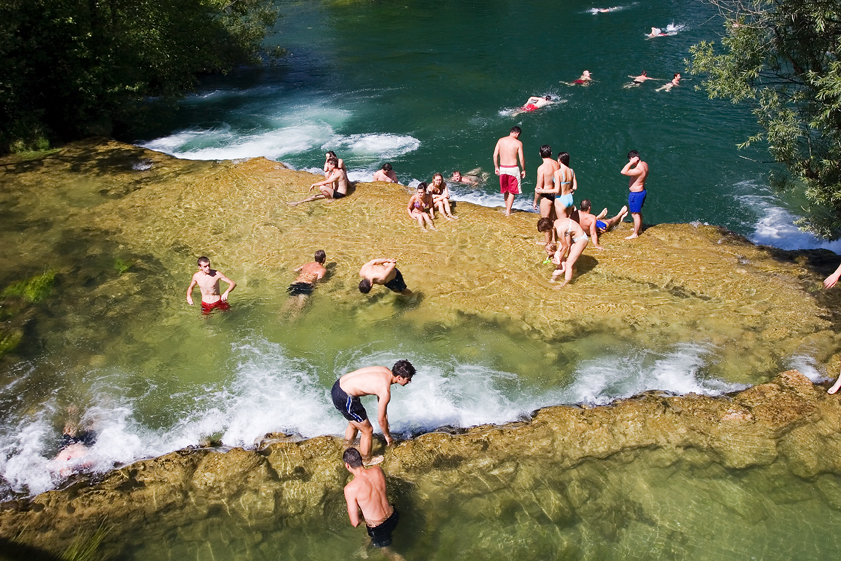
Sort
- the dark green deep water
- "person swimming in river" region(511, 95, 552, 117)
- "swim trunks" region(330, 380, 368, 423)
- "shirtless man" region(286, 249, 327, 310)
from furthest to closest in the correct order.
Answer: "person swimming in river" region(511, 95, 552, 117) → "shirtless man" region(286, 249, 327, 310) → "swim trunks" region(330, 380, 368, 423) → the dark green deep water

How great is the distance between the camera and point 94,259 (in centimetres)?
1191

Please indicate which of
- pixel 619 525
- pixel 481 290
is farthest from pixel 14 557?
pixel 481 290

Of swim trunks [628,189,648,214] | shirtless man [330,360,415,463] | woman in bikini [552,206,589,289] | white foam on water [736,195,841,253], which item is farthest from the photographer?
white foam on water [736,195,841,253]

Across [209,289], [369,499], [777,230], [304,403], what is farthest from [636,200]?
[369,499]

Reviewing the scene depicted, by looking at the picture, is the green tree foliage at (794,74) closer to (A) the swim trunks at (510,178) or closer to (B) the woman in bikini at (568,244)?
(B) the woman in bikini at (568,244)

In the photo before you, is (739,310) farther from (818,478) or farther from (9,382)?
(9,382)

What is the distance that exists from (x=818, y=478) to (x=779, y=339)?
8.02ft

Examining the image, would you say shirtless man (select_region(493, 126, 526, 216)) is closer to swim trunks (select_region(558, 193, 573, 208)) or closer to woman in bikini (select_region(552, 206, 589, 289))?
swim trunks (select_region(558, 193, 573, 208))

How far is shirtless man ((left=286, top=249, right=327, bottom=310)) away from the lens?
10.5 m

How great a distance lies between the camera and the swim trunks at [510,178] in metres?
12.3

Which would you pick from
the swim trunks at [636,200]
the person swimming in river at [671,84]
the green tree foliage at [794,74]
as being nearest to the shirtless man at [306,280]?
the swim trunks at [636,200]

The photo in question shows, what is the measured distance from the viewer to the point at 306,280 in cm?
1069

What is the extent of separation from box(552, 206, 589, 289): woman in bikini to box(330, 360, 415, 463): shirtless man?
4.45 meters

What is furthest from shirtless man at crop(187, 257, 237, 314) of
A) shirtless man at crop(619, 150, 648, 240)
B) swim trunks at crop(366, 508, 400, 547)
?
shirtless man at crop(619, 150, 648, 240)
